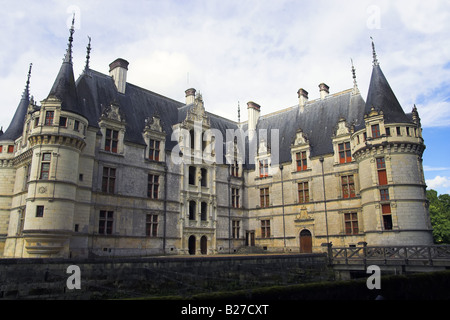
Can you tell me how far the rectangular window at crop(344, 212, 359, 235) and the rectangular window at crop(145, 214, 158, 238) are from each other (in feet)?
46.2

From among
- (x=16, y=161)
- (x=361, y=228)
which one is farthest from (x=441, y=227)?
(x=16, y=161)

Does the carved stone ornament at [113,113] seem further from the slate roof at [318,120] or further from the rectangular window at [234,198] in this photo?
the slate roof at [318,120]

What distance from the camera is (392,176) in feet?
76.8

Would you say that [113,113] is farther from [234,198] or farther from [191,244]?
[234,198]

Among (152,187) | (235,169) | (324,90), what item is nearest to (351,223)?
(235,169)

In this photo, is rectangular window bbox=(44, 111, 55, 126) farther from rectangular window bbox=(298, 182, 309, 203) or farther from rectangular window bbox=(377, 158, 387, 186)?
rectangular window bbox=(377, 158, 387, 186)

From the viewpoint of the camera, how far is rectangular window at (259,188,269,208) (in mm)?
32062

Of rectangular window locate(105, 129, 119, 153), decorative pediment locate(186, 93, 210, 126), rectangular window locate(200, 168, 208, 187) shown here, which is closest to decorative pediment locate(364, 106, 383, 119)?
decorative pediment locate(186, 93, 210, 126)

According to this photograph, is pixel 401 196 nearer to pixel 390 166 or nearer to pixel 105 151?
pixel 390 166

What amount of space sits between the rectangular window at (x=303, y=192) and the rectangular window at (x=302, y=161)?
1290 mm

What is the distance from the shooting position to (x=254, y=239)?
1277 inches

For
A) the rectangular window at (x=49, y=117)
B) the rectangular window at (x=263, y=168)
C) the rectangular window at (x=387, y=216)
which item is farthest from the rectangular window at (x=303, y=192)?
the rectangular window at (x=49, y=117)

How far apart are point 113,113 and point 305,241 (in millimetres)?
17696

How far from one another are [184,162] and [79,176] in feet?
28.3
